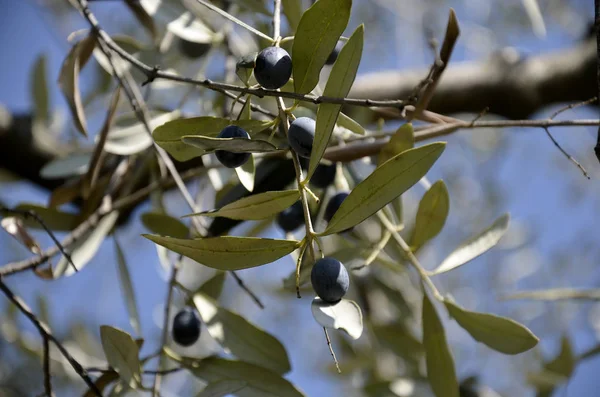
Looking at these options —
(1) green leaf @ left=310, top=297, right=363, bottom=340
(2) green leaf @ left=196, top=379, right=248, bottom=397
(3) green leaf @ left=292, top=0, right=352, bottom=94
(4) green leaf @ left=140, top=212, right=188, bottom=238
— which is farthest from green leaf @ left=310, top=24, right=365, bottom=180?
(4) green leaf @ left=140, top=212, right=188, bottom=238

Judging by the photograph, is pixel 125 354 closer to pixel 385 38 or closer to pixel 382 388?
pixel 382 388

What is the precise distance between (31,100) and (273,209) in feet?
4.77

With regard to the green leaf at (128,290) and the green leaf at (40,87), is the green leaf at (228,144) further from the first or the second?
the green leaf at (40,87)

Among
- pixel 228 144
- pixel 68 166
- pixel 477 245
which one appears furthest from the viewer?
pixel 68 166

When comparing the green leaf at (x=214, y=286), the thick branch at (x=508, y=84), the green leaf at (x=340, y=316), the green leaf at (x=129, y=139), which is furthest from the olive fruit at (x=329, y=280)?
the thick branch at (x=508, y=84)

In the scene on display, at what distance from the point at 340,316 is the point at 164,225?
541mm

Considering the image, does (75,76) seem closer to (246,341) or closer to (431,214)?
(246,341)

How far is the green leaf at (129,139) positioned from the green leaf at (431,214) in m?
0.53

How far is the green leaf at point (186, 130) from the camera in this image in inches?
29.7

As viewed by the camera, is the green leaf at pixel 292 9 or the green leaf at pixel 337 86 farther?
the green leaf at pixel 292 9

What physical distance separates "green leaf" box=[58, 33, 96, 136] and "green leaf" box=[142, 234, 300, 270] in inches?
18.7

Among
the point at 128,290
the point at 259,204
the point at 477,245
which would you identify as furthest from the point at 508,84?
the point at 259,204

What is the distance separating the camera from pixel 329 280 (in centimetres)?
68

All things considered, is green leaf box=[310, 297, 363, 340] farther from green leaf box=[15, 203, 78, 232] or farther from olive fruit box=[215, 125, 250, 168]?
green leaf box=[15, 203, 78, 232]
